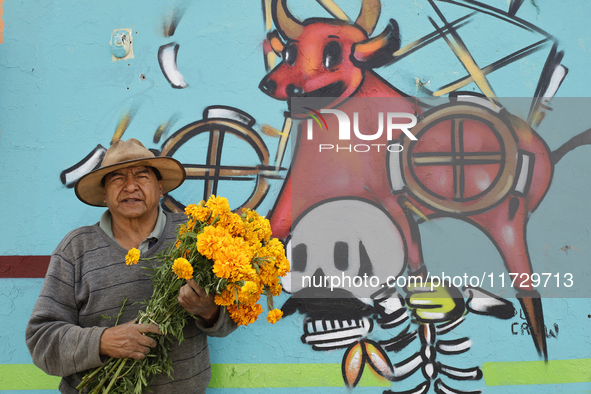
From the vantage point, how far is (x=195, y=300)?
5.80ft

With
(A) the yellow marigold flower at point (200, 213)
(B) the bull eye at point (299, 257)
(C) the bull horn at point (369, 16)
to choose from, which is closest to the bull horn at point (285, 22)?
(C) the bull horn at point (369, 16)

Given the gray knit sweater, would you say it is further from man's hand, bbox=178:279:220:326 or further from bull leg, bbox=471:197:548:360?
bull leg, bbox=471:197:548:360

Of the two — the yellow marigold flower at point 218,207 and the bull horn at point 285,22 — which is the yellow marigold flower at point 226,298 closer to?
the yellow marigold flower at point 218,207

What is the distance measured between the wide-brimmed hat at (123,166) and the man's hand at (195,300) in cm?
75

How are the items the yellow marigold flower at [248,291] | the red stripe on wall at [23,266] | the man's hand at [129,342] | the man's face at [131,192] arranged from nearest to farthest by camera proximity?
the yellow marigold flower at [248,291], the man's hand at [129,342], the man's face at [131,192], the red stripe on wall at [23,266]

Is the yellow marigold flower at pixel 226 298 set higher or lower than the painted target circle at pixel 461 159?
lower

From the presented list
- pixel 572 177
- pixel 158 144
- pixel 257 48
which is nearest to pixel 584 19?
pixel 572 177

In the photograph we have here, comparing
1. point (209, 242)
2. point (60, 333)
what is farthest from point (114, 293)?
point (209, 242)

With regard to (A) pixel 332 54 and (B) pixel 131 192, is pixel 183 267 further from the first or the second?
(A) pixel 332 54

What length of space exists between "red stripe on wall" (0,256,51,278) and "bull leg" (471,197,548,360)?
285cm

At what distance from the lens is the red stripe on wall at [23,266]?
263cm

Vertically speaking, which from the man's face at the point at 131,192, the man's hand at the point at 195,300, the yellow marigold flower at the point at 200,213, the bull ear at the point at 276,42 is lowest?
the man's hand at the point at 195,300

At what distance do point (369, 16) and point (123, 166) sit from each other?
1.85 metres

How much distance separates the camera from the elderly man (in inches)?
73.4
